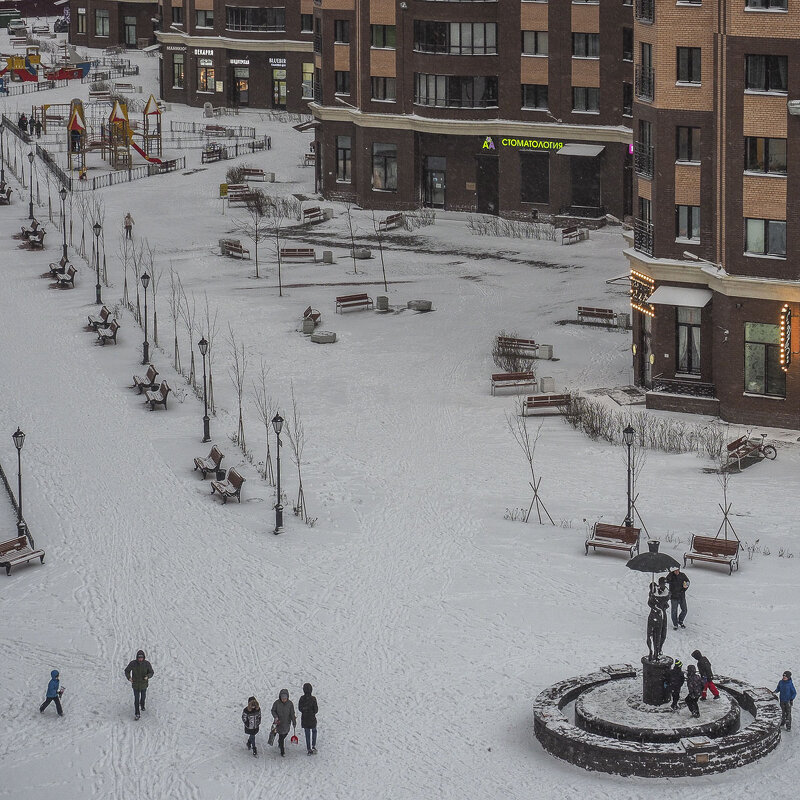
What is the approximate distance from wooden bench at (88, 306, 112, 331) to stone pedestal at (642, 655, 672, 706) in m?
39.2

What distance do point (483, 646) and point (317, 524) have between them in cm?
1008

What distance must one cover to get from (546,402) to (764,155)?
10840 mm

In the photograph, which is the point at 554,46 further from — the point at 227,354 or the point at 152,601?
the point at 152,601

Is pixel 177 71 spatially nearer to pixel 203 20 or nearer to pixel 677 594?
pixel 203 20

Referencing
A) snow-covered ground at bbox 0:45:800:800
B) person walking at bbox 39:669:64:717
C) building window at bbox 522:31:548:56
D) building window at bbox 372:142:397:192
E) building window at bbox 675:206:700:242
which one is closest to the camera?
snow-covered ground at bbox 0:45:800:800

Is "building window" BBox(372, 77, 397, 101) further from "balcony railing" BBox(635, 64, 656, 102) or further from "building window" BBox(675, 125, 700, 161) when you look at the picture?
"building window" BBox(675, 125, 700, 161)

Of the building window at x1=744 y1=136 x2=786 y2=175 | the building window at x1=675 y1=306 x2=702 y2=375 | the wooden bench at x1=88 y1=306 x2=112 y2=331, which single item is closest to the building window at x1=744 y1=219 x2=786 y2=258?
the building window at x1=744 y1=136 x2=786 y2=175

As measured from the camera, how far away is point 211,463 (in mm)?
57375

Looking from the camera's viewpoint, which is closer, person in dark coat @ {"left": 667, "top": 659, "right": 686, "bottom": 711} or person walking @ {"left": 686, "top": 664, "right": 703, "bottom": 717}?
person walking @ {"left": 686, "top": 664, "right": 703, "bottom": 717}

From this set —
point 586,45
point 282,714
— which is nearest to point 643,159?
point 586,45

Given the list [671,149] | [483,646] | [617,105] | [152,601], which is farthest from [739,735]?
[617,105]

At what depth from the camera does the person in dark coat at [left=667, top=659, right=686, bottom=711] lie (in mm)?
39344

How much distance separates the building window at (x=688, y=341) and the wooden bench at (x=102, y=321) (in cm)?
2305

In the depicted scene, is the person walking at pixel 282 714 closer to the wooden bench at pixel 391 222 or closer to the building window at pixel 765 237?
the building window at pixel 765 237
